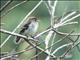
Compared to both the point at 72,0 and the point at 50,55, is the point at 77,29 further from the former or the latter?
the point at 72,0

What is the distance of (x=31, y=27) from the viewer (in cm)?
388

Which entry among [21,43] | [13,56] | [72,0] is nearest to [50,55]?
[13,56]

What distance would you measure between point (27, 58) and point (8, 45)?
376 millimetres

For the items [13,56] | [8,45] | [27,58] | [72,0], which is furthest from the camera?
[72,0]

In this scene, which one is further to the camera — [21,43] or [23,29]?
[23,29]

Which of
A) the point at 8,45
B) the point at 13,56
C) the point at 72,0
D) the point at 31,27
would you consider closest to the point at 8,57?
the point at 13,56

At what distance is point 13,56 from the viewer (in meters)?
2.30

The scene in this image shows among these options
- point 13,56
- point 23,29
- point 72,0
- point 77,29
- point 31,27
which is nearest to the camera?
point 13,56

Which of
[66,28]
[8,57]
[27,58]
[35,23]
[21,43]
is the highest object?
[35,23]

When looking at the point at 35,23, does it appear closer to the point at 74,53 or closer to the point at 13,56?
the point at 74,53

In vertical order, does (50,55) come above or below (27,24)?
below

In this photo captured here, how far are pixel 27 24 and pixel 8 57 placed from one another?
1.66 metres

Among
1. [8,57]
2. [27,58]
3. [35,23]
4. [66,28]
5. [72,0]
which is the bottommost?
[8,57]

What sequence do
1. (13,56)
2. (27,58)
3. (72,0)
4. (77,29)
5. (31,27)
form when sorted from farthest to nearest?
1. (72,0)
2. (31,27)
3. (77,29)
4. (27,58)
5. (13,56)
